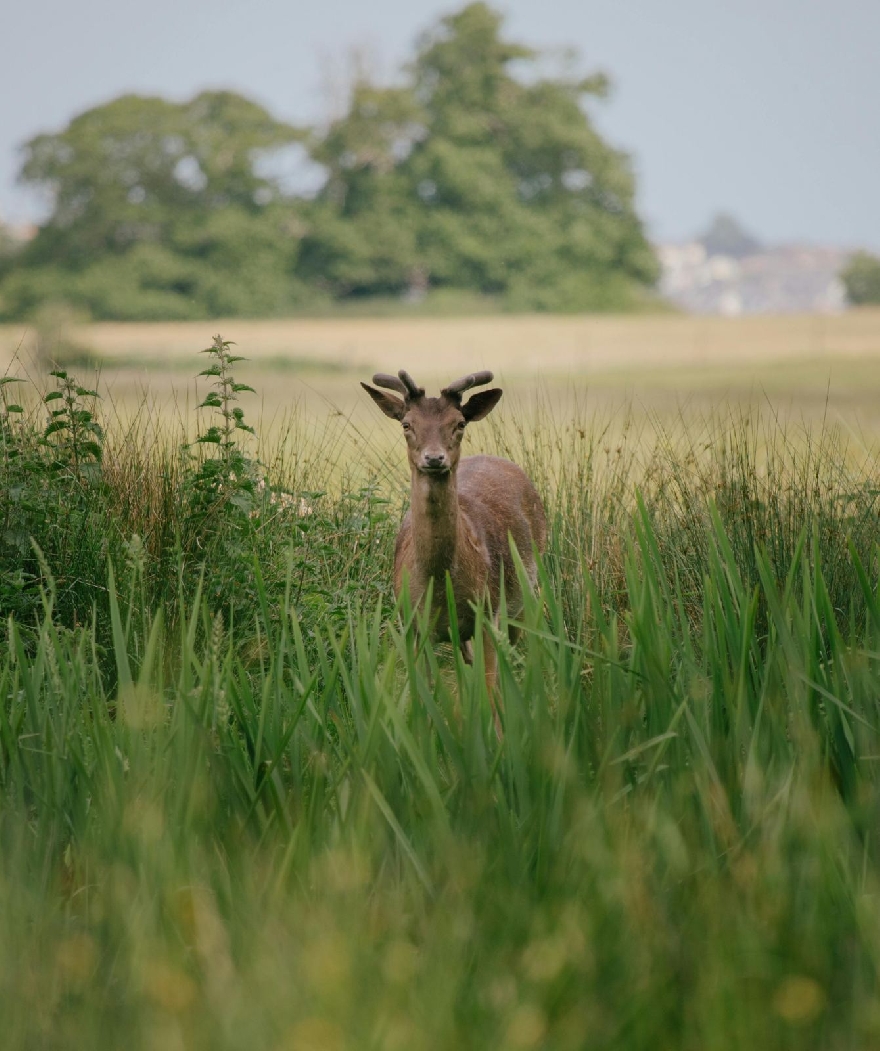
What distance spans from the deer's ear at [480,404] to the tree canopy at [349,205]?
156ft

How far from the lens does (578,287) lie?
56.2 meters

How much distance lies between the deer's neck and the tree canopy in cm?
4784

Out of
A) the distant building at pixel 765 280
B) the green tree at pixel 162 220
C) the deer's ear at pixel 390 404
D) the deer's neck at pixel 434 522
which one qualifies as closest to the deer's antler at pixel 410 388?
the deer's ear at pixel 390 404

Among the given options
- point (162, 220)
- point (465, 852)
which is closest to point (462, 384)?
point (465, 852)

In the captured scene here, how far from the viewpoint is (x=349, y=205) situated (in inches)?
2181

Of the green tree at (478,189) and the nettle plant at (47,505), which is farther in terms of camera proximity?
the green tree at (478,189)

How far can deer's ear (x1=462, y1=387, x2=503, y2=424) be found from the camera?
17.9ft

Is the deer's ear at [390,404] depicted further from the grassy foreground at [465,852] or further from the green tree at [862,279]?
the green tree at [862,279]

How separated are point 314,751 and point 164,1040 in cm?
91

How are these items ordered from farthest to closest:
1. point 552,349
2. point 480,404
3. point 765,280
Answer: point 765,280, point 552,349, point 480,404

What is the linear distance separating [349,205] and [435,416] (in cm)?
5177

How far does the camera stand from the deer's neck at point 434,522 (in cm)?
525

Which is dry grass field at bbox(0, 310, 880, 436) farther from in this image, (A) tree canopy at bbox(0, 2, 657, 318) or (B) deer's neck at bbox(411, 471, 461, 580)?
(B) deer's neck at bbox(411, 471, 461, 580)

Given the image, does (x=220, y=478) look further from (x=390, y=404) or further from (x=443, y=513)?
(x=443, y=513)
